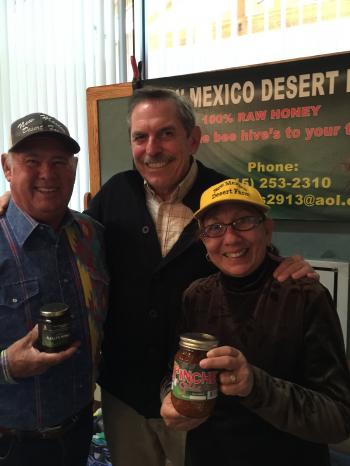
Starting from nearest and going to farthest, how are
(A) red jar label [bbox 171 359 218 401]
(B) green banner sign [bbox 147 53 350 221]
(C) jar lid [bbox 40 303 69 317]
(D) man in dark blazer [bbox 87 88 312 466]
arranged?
(A) red jar label [bbox 171 359 218 401], (C) jar lid [bbox 40 303 69 317], (D) man in dark blazer [bbox 87 88 312 466], (B) green banner sign [bbox 147 53 350 221]

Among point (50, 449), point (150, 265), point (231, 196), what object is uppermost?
point (231, 196)

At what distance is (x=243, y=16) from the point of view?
2.01 m

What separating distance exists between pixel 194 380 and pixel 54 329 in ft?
1.09

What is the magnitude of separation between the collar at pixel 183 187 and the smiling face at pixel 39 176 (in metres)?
0.32

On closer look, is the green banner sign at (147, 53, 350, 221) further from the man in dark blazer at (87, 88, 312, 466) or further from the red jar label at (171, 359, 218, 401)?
the red jar label at (171, 359, 218, 401)

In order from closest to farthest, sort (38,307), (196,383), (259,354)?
(196,383) → (259,354) → (38,307)

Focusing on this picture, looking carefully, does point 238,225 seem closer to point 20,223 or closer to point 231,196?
point 231,196

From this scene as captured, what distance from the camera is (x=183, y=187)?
52.0 inches

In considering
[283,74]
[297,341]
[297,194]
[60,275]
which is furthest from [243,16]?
[297,341]

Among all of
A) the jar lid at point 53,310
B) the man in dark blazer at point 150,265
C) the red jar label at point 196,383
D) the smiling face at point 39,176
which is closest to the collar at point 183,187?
the man in dark blazer at point 150,265

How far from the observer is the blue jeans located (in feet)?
3.52

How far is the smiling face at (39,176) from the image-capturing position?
1.11 metres

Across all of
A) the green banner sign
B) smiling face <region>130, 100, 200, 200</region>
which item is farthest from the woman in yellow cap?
the green banner sign

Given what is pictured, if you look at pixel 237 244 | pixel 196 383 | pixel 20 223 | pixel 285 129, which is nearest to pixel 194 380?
pixel 196 383
